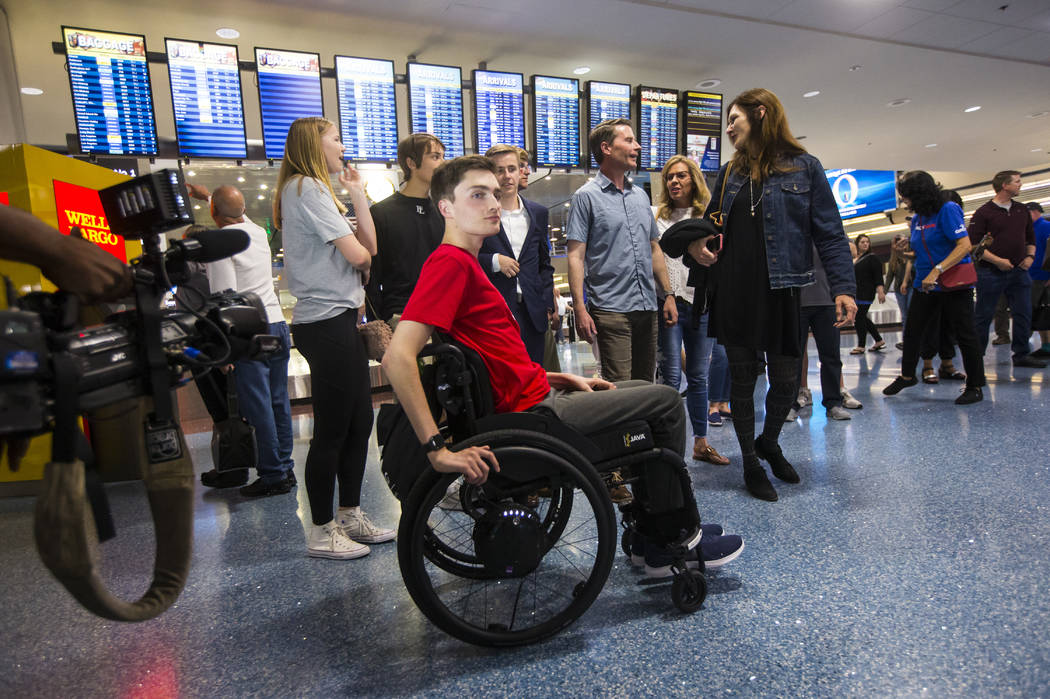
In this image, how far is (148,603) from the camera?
0.99 metres

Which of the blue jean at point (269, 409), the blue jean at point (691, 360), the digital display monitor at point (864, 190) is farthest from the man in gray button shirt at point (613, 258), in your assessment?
the digital display monitor at point (864, 190)

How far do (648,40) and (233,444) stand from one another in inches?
202

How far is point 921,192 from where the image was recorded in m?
4.20

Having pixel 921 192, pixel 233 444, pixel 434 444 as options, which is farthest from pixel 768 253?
pixel 233 444

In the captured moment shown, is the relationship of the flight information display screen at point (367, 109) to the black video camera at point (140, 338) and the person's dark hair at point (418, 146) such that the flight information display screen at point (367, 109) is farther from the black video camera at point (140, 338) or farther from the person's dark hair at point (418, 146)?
the black video camera at point (140, 338)

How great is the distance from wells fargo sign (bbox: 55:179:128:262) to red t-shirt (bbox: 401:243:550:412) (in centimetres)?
262

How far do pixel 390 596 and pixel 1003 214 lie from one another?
6.04m

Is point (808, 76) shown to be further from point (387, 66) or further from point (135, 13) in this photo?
point (135, 13)

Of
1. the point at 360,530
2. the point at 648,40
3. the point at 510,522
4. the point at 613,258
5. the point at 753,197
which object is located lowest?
the point at 360,530

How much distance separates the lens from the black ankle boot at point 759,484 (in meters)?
2.54

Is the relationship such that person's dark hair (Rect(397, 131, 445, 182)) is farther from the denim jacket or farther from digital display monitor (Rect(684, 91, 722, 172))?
digital display monitor (Rect(684, 91, 722, 172))

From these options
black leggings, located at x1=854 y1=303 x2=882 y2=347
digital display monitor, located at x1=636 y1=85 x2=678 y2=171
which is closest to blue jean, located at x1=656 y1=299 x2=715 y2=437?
digital display monitor, located at x1=636 y1=85 x2=678 y2=171

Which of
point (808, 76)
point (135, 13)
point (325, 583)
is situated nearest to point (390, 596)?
point (325, 583)

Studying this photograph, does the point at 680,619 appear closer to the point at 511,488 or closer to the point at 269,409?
the point at 511,488
